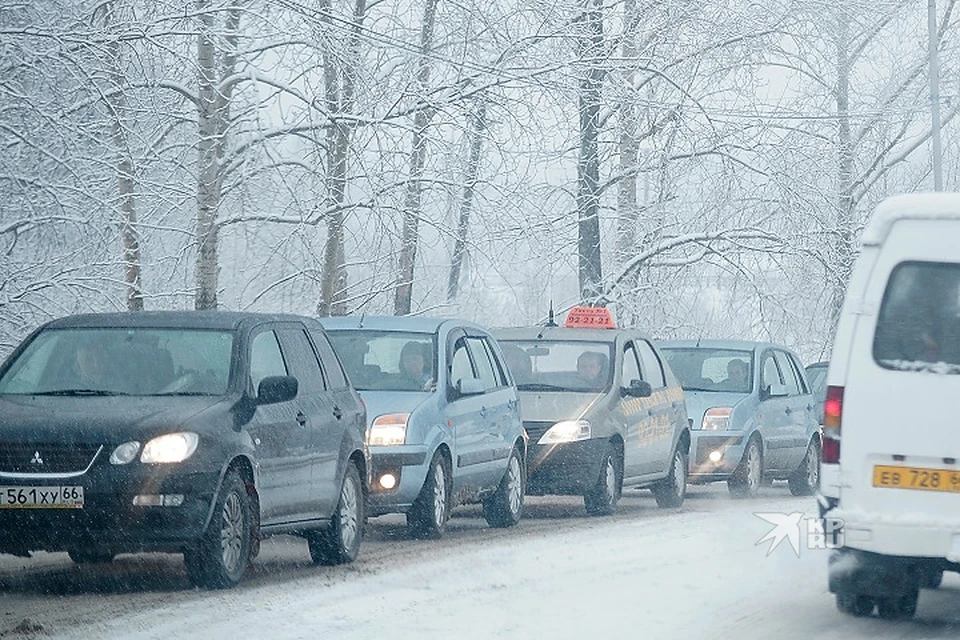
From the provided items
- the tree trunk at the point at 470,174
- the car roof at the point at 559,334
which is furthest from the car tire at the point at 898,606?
the tree trunk at the point at 470,174

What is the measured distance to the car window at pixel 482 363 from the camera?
15.2 meters

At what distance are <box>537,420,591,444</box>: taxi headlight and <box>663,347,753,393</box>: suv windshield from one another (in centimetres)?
418

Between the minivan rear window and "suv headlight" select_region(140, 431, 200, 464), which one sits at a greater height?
the minivan rear window

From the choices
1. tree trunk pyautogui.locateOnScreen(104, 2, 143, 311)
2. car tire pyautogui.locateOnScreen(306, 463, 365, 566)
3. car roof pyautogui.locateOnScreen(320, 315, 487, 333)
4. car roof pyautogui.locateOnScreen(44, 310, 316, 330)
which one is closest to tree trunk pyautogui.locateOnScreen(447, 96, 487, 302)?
tree trunk pyautogui.locateOnScreen(104, 2, 143, 311)

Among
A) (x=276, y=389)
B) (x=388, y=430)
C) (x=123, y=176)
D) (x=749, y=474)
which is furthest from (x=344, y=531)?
(x=749, y=474)

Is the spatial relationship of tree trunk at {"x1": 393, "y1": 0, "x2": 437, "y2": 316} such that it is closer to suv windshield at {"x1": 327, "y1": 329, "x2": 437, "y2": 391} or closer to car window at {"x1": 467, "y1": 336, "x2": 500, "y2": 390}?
car window at {"x1": 467, "y1": 336, "x2": 500, "y2": 390}

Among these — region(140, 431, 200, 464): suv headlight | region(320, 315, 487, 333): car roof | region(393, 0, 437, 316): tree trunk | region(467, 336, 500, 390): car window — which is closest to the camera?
region(140, 431, 200, 464): suv headlight

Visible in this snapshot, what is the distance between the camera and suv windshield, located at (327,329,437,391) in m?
14.2

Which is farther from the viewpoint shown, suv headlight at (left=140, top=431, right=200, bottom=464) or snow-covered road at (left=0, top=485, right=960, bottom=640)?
suv headlight at (left=140, top=431, right=200, bottom=464)

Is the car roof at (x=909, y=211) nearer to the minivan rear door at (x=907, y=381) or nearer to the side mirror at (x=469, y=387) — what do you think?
the minivan rear door at (x=907, y=381)

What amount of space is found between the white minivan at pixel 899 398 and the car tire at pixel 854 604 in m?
0.38

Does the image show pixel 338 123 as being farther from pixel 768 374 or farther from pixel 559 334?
pixel 768 374

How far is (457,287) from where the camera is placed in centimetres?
2761

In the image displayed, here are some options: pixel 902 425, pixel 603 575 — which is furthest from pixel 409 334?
pixel 902 425
